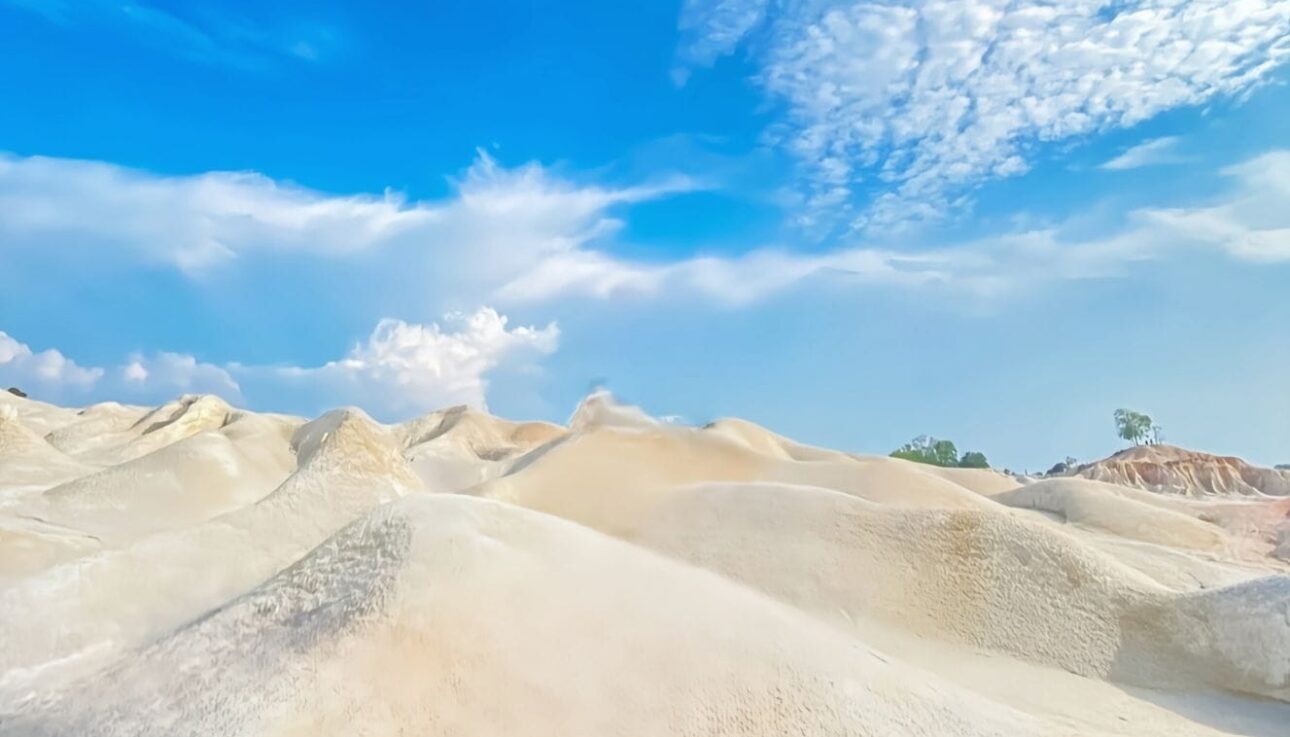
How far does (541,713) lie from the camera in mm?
6125

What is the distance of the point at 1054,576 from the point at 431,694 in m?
7.33

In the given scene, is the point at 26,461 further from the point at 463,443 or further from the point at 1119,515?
the point at 1119,515

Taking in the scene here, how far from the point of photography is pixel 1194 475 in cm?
5175

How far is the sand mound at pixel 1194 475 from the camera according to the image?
50219 millimetres

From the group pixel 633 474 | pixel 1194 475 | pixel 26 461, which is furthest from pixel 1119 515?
pixel 1194 475

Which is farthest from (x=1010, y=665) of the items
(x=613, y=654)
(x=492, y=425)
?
(x=492, y=425)

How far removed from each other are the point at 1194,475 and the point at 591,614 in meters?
54.3

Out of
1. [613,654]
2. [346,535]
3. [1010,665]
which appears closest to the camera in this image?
[613,654]

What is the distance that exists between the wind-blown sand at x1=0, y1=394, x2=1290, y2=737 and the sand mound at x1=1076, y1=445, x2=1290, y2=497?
39.3 m

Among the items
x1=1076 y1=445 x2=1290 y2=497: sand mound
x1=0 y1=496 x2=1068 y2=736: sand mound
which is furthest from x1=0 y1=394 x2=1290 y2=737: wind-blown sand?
x1=1076 y1=445 x2=1290 y2=497: sand mound

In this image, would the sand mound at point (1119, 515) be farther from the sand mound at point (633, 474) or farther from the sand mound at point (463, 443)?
the sand mound at point (463, 443)

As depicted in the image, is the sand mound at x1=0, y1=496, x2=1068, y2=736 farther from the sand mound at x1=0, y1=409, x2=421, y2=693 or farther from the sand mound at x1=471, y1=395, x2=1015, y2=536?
the sand mound at x1=471, y1=395, x2=1015, y2=536

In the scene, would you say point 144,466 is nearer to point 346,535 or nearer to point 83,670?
point 83,670

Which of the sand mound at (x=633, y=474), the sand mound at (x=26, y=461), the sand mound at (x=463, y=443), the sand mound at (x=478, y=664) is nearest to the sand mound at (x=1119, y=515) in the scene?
the sand mound at (x=633, y=474)
